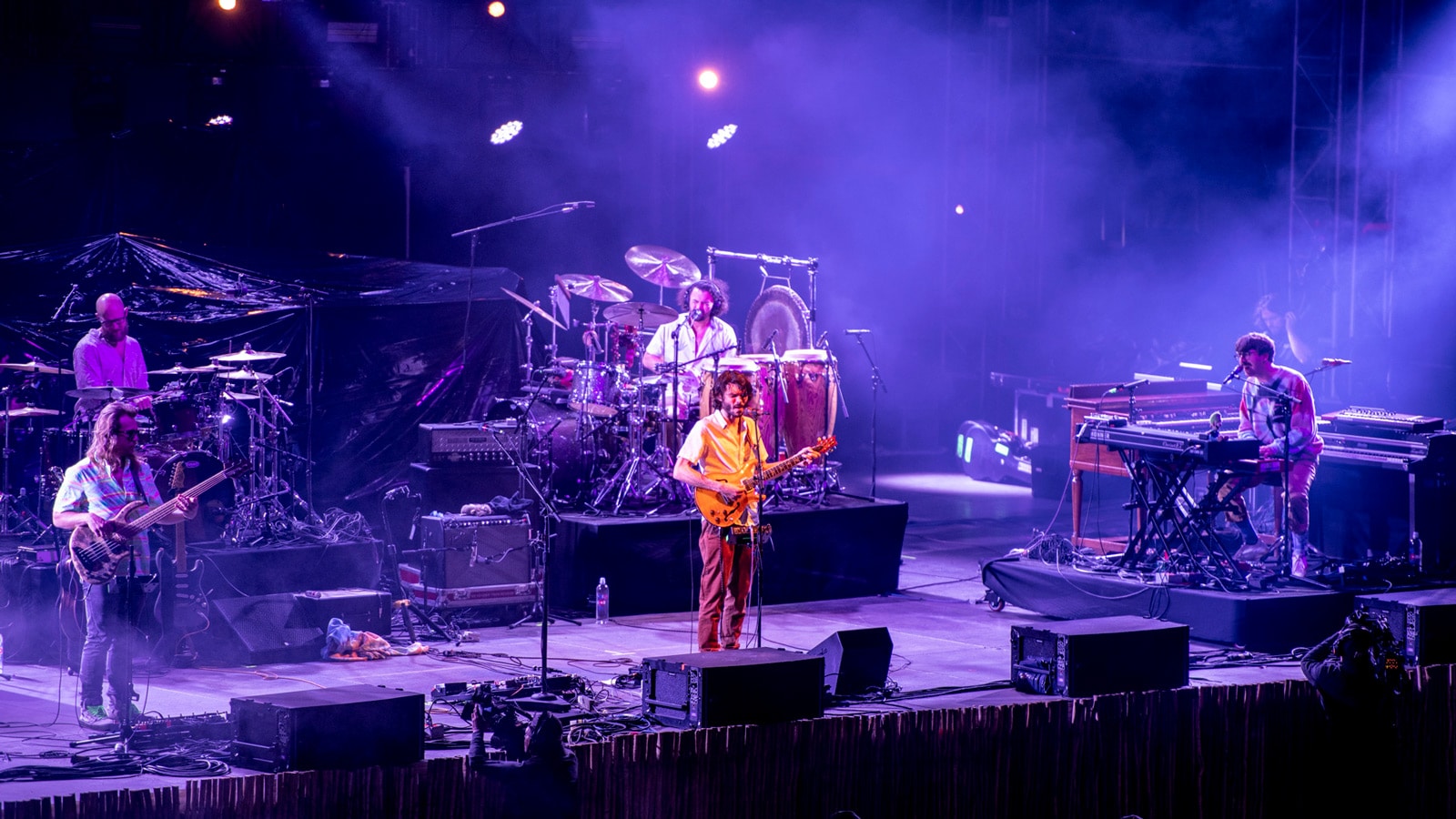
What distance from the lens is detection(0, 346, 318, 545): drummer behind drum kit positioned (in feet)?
35.5

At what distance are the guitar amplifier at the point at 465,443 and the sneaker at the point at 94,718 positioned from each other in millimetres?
4269

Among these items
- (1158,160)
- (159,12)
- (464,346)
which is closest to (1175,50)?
(1158,160)

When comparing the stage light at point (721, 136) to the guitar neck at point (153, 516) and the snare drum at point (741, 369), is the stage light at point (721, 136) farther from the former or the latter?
the guitar neck at point (153, 516)

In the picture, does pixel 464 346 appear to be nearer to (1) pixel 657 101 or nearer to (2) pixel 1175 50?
(1) pixel 657 101

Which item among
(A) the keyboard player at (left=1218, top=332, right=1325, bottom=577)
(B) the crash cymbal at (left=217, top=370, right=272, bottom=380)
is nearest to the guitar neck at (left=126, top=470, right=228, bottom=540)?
(B) the crash cymbal at (left=217, top=370, right=272, bottom=380)

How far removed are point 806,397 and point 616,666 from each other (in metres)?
3.82

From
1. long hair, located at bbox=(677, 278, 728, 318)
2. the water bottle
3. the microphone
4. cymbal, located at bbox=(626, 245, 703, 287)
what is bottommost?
the water bottle

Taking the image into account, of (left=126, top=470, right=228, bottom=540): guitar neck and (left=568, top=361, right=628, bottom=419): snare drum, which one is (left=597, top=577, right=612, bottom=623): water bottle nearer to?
(left=568, top=361, right=628, bottom=419): snare drum

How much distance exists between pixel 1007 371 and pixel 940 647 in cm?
1196

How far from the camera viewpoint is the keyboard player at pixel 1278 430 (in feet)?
35.2

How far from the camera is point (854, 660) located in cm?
775

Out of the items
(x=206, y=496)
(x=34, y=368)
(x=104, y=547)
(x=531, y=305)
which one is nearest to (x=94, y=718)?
(x=104, y=547)

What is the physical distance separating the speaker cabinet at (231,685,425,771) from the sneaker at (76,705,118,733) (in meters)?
2.03

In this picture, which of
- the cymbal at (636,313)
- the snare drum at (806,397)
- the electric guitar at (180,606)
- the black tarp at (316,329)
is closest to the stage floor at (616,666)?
the electric guitar at (180,606)
